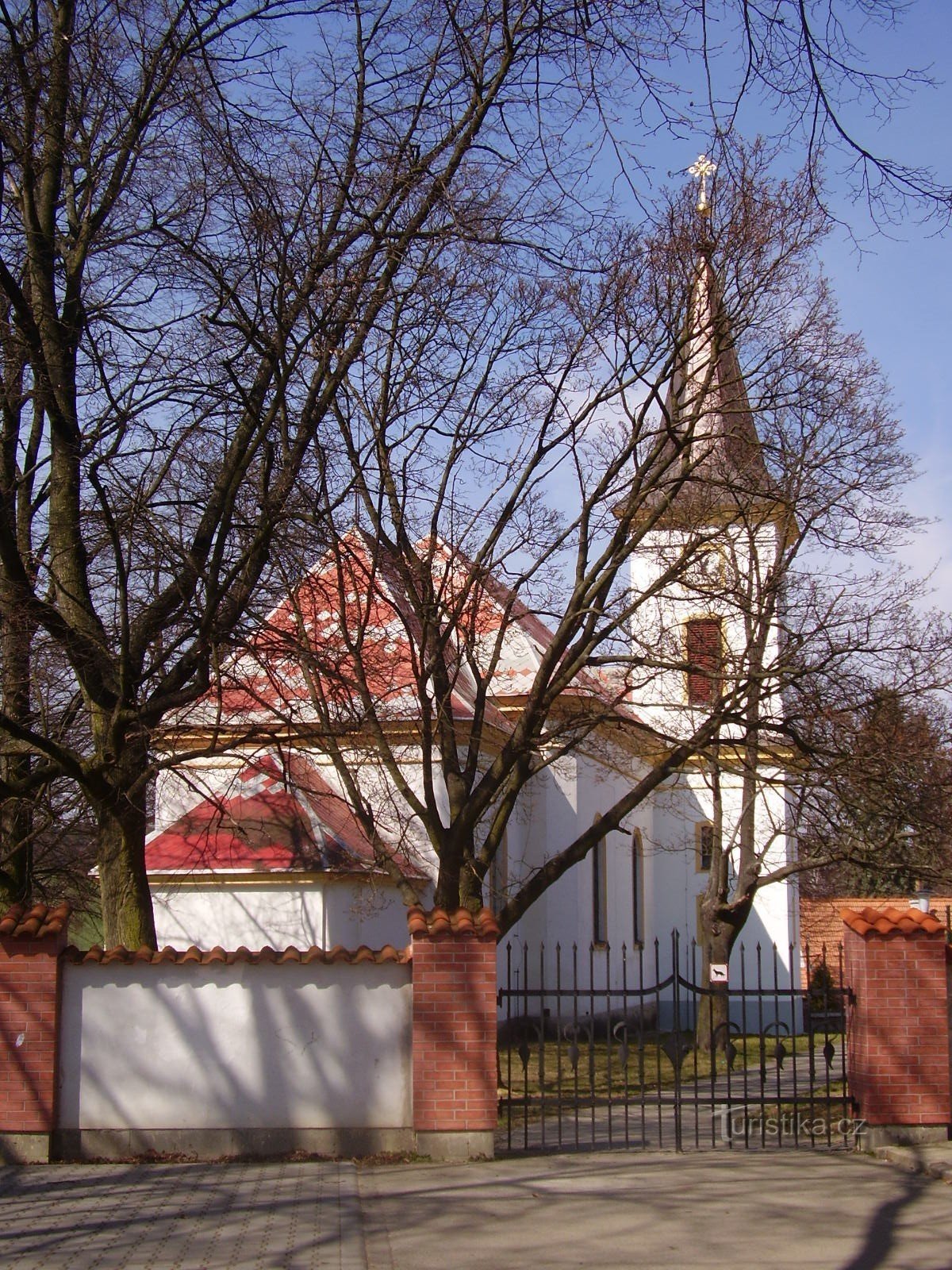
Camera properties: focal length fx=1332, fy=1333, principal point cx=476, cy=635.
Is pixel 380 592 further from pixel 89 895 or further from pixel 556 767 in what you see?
pixel 89 895

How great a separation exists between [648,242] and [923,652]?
5.45m

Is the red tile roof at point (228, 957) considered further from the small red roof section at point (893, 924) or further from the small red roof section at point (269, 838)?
the small red roof section at point (269, 838)

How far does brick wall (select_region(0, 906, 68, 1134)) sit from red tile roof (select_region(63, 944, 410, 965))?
0.81ft

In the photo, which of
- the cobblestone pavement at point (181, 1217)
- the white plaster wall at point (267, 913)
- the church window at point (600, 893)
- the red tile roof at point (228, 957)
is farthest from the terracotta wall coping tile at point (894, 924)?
the church window at point (600, 893)

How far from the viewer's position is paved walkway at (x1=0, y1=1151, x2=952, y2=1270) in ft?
24.3

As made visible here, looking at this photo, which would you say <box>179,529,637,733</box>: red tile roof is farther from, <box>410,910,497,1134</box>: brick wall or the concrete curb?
the concrete curb

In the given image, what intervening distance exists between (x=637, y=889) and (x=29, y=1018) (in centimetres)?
2303

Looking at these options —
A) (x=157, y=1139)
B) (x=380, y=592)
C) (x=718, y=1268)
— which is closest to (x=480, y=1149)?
(x=157, y=1139)

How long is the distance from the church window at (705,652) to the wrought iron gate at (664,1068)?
324 cm

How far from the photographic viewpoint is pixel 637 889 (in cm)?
3189

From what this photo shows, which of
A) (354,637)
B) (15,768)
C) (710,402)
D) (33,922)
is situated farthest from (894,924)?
(15,768)

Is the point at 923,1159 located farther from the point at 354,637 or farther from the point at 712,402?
the point at 354,637

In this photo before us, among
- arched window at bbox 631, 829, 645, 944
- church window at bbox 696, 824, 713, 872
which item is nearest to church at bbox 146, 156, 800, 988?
church window at bbox 696, 824, 713, 872

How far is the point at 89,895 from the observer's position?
2286 cm
